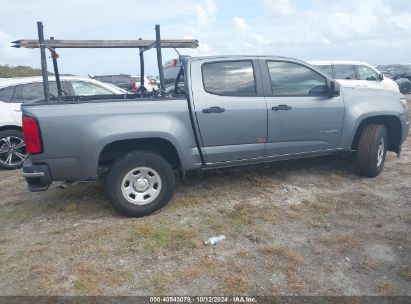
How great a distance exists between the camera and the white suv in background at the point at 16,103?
683 cm

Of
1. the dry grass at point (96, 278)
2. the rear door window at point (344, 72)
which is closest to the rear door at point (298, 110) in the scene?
the dry grass at point (96, 278)

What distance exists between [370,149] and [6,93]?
6.17 meters

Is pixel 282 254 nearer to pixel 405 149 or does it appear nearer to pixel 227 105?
pixel 227 105

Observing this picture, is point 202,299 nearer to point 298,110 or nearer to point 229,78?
point 229,78

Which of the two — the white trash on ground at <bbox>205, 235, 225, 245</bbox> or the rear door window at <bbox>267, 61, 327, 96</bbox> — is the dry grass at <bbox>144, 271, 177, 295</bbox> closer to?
the white trash on ground at <bbox>205, 235, 225, 245</bbox>

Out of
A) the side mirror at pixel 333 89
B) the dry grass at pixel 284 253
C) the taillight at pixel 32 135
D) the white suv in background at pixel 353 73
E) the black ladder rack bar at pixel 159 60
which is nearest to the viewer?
the dry grass at pixel 284 253

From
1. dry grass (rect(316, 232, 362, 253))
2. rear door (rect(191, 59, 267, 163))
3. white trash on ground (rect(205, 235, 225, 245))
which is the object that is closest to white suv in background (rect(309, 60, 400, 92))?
rear door (rect(191, 59, 267, 163))

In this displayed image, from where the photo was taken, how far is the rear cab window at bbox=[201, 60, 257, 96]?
4.67 metres

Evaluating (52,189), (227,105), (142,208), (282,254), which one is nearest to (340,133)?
(227,105)

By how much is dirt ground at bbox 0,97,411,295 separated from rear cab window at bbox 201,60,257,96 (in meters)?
1.32

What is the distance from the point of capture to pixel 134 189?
4363 mm

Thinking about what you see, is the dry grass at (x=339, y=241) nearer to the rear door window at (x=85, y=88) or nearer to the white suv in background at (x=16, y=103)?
the white suv in background at (x=16, y=103)

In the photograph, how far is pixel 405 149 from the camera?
23.7 feet

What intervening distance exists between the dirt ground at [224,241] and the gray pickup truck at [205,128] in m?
0.46
